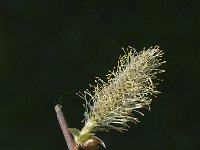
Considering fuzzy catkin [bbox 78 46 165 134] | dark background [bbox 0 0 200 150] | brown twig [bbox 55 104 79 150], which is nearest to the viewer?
brown twig [bbox 55 104 79 150]

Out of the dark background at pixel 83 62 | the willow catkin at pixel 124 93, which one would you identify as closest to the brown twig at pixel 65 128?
the willow catkin at pixel 124 93

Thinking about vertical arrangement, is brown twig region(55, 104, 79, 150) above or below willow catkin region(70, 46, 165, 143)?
below

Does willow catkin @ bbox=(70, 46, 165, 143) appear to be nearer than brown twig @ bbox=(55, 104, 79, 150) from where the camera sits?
No

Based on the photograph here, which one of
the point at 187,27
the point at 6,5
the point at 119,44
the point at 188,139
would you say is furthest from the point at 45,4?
the point at 188,139

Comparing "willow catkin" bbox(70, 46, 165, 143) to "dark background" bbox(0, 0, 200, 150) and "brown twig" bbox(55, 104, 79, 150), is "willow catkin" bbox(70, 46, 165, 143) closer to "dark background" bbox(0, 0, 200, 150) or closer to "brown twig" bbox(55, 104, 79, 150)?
"brown twig" bbox(55, 104, 79, 150)

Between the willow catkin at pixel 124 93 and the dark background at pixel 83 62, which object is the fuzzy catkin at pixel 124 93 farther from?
the dark background at pixel 83 62

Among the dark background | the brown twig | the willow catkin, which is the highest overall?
the dark background

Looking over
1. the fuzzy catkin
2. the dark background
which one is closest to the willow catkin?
the fuzzy catkin
